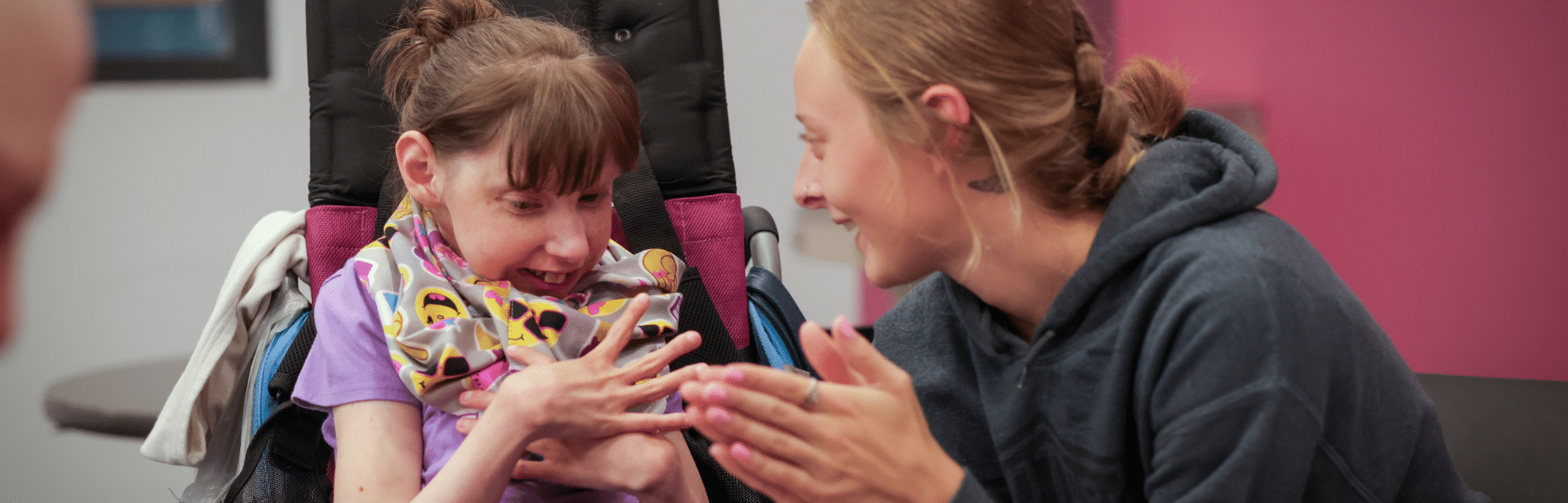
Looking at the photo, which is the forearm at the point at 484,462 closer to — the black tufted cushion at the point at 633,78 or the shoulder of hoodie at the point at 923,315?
the shoulder of hoodie at the point at 923,315

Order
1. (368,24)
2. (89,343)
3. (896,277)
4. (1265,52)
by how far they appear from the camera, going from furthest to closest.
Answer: (1265,52) → (368,24) → (896,277) → (89,343)

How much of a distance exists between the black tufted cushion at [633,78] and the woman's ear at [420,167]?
35cm

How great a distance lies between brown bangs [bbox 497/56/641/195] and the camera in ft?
3.14

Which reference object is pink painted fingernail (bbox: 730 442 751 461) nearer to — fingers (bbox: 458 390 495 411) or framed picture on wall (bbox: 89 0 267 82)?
fingers (bbox: 458 390 495 411)

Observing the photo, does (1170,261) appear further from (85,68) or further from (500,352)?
(85,68)

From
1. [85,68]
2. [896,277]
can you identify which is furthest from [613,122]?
[85,68]

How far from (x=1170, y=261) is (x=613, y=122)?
536mm

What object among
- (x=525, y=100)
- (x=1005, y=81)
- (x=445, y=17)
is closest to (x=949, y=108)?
(x=1005, y=81)

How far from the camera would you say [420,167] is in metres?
1.04

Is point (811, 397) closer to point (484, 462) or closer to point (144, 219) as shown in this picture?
point (484, 462)

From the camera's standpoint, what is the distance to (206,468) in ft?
3.91

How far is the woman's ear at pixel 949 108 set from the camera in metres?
0.85

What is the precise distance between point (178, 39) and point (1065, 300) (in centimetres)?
78

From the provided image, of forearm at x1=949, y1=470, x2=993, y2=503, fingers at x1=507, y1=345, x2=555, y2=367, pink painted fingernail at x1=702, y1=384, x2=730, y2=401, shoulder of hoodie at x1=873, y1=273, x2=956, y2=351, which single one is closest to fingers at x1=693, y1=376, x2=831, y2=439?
pink painted fingernail at x1=702, y1=384, x2=730, y2=401
